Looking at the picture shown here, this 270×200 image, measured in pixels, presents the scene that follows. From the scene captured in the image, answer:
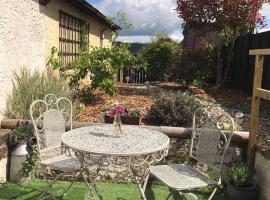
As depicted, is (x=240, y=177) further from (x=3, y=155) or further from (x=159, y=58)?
(x=159, y=58)

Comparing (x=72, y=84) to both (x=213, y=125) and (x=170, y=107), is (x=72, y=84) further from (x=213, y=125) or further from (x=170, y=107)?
(x=213, y=125)

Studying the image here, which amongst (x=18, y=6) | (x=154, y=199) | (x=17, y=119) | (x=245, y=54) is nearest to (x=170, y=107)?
(x=154, y=199)

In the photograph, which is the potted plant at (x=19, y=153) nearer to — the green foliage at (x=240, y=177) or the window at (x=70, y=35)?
the green foliage at (x=240, y=177)

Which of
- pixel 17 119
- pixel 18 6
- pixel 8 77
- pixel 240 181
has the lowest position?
pixel 240 181

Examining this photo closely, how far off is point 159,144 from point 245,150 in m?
1.82

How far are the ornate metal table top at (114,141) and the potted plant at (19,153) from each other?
1209 millimetres

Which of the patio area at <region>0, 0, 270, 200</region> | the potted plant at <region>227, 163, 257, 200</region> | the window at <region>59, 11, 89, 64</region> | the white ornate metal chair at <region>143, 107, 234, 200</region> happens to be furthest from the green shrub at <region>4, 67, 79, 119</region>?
the potted plant at <region>227, 163, 257, 200</region>

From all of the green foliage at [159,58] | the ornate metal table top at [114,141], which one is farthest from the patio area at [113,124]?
the green foliage at [159,58]

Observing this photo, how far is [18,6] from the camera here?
18.8 ft

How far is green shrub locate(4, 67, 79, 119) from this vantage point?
5465 millimetres

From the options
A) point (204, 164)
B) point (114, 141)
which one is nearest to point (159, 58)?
point (204, 164)

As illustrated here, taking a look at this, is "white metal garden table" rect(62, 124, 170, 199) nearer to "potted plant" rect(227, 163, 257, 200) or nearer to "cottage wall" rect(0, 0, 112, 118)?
"potted plant" rect(227, 163, 257, 200)

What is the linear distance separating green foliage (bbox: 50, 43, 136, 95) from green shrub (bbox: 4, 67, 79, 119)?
139cm

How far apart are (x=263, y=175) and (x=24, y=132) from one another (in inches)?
117
